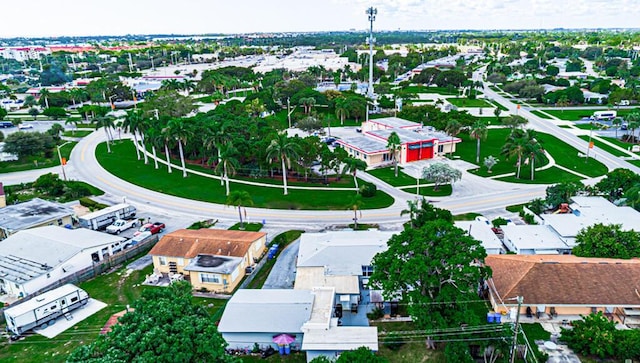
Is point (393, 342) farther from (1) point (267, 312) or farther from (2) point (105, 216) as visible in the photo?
(2) point (105, 216)

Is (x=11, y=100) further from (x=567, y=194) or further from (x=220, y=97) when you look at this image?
(x=567, y=194)

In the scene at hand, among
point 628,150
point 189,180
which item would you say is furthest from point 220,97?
point 628,150

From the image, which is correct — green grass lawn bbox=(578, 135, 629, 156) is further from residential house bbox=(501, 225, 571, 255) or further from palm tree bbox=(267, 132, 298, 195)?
palm tree bbox=(267, 132, 298, 195)


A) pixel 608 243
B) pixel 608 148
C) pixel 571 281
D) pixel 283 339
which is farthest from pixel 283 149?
pixel 608 148

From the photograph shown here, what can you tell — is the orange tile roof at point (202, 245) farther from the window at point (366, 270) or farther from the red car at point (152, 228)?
the window at point (366, 270)

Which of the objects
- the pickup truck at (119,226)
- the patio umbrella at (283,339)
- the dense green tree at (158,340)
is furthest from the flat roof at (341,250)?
the pickup truck at (119,226)

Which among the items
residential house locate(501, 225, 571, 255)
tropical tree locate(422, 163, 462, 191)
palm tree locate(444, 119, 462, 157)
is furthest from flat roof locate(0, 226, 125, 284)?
palm tree locate(444, 119, 462, 157)
